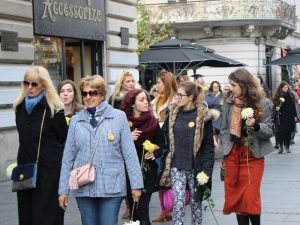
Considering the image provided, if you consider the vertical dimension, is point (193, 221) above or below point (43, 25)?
below

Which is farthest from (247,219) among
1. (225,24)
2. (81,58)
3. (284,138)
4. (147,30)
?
(225,24)

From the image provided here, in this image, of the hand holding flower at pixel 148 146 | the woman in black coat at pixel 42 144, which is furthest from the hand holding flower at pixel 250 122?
the woman in black coat at pixel 42 144

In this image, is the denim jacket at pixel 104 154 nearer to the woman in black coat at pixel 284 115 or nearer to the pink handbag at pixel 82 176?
the pink handbag at pixel 82 176

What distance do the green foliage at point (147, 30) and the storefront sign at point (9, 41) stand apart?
18.1m

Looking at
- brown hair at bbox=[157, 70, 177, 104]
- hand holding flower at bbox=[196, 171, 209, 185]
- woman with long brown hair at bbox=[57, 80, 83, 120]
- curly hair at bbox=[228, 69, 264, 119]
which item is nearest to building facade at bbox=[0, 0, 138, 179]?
woman with long brown hair at bbox=[57, 80, 83, 120]

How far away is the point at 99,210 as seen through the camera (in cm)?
585

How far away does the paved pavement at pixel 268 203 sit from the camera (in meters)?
8.83

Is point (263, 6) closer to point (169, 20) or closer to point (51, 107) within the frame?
point (169, 20)

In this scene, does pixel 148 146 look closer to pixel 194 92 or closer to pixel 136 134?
pixel 136 134

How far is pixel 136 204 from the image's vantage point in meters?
7.93

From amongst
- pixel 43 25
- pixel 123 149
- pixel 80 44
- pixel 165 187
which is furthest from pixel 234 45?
pixel 123 149

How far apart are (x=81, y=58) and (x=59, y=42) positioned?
117cm

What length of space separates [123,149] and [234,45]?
95.9ft

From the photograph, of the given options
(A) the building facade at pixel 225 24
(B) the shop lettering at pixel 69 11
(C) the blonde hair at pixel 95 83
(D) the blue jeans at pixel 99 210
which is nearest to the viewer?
(D) the blue jeans at pixel 99 210
